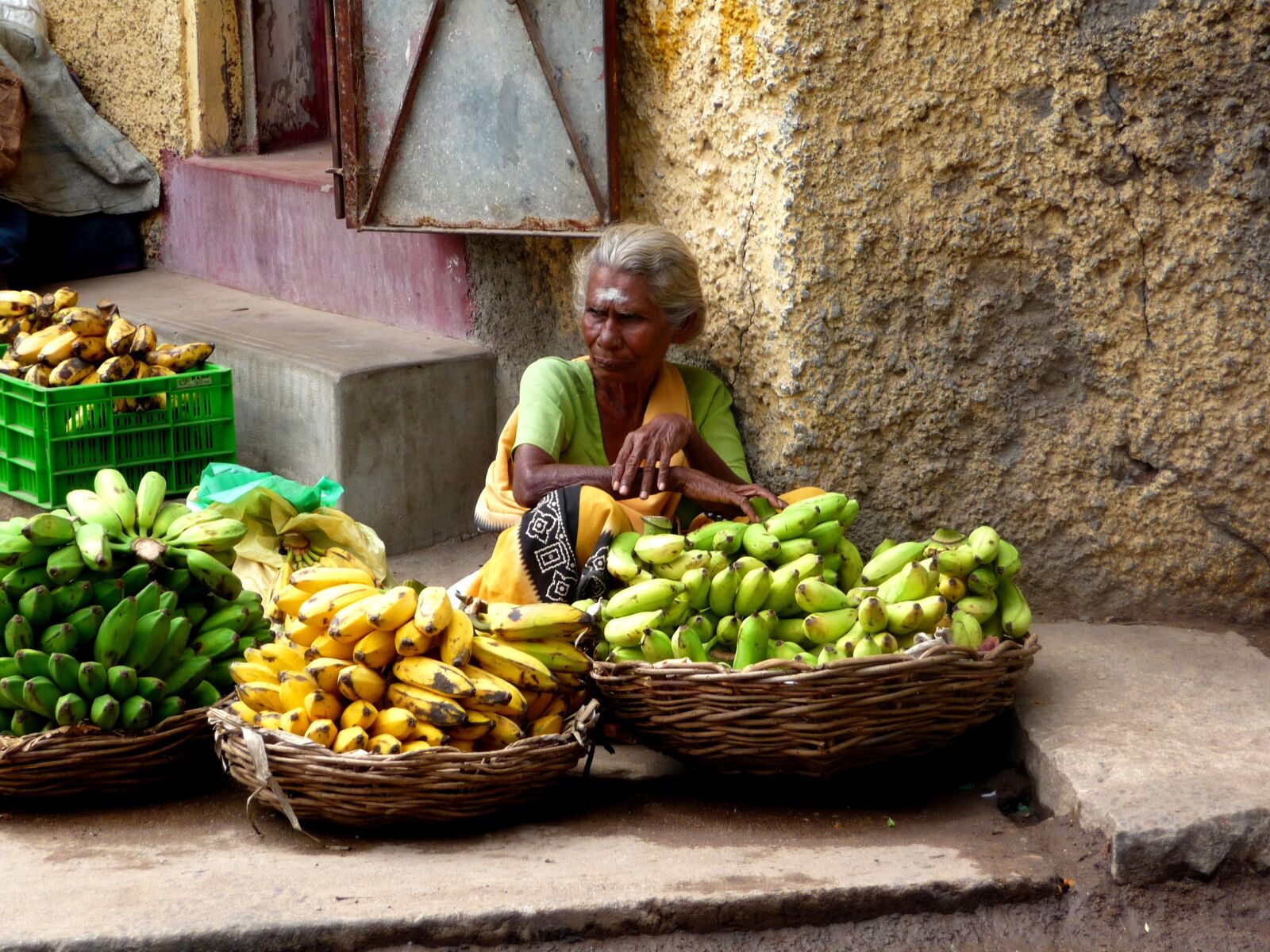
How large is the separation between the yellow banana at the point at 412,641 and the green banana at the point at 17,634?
0.80 m

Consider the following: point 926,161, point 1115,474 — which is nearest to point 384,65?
point 926,161

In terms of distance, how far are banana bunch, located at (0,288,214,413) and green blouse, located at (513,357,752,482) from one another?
1660mm

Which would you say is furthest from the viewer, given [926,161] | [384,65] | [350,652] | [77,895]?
[384,65]

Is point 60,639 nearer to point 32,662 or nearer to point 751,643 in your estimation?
point 32,662

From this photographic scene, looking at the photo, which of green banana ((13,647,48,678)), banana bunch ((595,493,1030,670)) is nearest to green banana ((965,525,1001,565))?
banana bunch ((595,493,1030,670))

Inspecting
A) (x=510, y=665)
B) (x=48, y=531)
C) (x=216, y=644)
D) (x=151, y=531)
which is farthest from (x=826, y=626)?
(x=48, y=531)

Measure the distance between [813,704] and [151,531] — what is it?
160 cm

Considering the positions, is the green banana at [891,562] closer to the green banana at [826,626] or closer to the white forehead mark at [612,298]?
the green banana at [826,626]

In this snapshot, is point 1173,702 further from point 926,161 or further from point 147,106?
point 147,106

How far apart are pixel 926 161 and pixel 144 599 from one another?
2113 mm

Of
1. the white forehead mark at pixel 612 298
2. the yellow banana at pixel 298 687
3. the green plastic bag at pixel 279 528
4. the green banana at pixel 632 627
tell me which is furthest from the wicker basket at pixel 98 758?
the white forehead mark at pixel 612 298

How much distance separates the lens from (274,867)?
2.85 meters

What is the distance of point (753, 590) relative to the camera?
125 inches

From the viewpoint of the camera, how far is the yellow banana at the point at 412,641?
9.74ft
